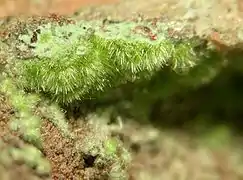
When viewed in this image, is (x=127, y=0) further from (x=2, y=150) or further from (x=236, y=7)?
(x=2, y=150)

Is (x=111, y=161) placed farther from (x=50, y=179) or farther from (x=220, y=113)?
(x=220, y=113)

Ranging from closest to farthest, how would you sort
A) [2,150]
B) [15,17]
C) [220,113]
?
Result: [2,150]
[15,17]
[220,113]

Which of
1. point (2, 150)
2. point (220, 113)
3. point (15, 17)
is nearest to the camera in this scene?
point (2, 150)

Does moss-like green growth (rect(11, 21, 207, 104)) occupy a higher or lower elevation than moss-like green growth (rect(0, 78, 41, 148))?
higher

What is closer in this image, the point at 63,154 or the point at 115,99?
the point at 63,154

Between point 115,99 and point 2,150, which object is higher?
point 115,99

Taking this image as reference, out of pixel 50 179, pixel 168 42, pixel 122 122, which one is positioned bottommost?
pixel 50 179

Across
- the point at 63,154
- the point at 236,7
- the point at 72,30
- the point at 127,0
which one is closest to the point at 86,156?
the point at 63,154

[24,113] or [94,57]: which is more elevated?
[94,57]

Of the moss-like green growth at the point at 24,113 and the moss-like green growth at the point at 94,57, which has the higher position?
the moss-like green growth at the point at 94,57

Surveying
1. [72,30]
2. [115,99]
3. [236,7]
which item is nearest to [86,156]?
[115,99]
